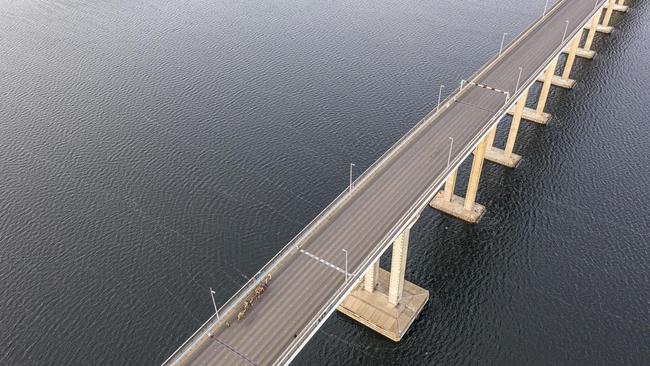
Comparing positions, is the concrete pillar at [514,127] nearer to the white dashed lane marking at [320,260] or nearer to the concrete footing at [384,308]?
the concrete footing at [384,308]

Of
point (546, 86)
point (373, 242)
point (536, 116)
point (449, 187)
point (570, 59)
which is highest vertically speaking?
point (570, 59)

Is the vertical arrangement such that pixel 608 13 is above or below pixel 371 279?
above

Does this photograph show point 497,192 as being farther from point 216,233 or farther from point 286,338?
point 286,338

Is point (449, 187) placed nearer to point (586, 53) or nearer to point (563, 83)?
point (563, 83)

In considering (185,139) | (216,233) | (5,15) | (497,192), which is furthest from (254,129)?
(5,15)

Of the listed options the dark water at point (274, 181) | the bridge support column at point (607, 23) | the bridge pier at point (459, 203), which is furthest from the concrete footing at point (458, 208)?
the bridge support column at point (607, 23)

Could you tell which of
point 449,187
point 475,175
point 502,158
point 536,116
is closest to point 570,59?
point 536,116

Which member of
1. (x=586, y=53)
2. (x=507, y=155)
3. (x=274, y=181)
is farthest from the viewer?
(x=586, y=53)
